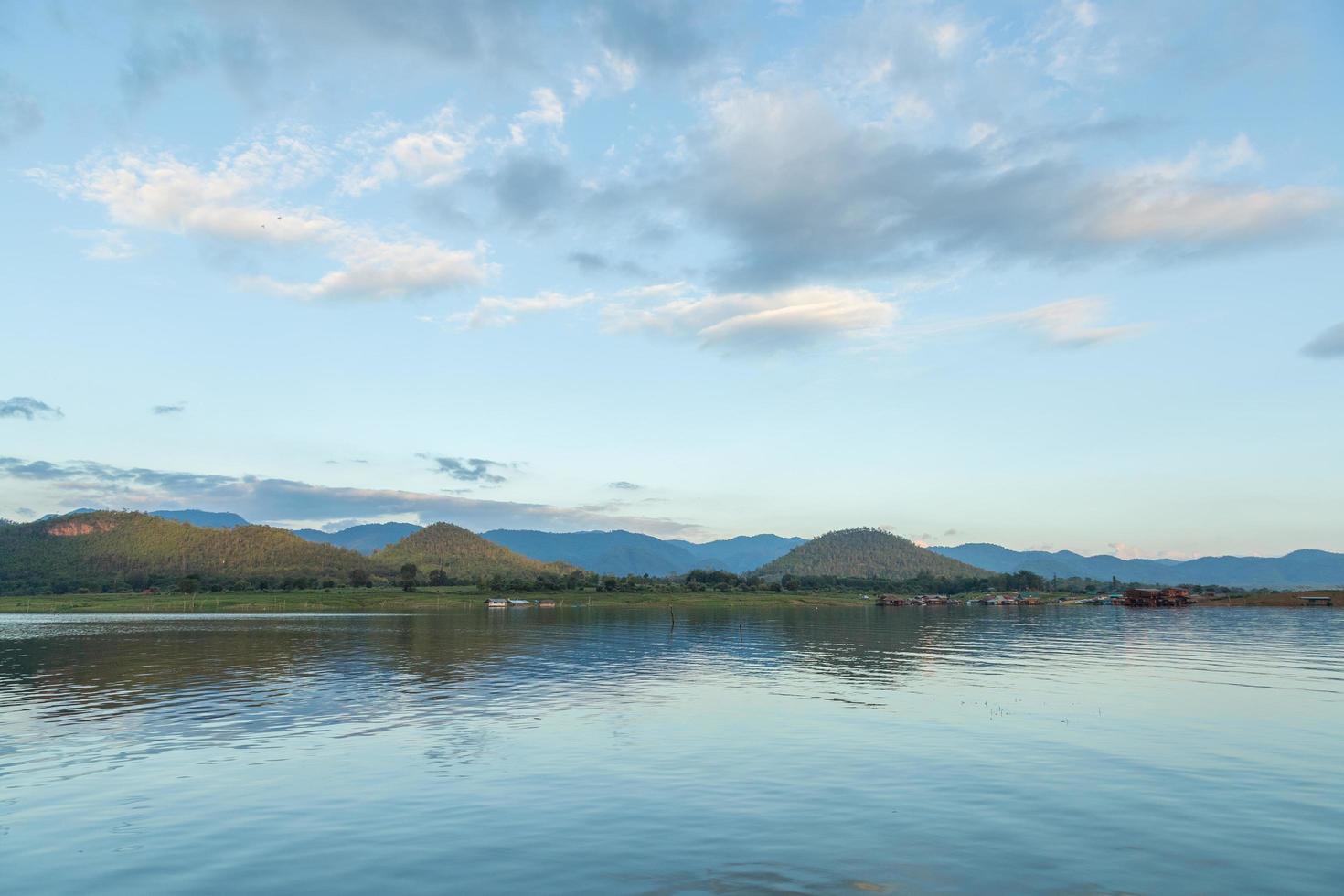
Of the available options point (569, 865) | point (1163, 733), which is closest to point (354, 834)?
point (569, 865)

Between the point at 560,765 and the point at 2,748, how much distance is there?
93.3ft

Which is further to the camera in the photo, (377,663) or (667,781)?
(377,663)

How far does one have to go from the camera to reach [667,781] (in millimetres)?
35781

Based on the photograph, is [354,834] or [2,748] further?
[2,748]

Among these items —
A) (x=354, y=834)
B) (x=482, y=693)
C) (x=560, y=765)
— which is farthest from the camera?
(x=482, y=693)

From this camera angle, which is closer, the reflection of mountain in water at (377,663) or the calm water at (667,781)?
the calm water at (667,781)

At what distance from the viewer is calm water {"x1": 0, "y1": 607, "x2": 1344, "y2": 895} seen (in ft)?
79.4

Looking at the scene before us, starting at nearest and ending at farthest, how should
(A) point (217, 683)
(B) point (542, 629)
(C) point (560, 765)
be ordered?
(C) point (560, 765) → (A) point (217, 683) → (B) point (542, 629)

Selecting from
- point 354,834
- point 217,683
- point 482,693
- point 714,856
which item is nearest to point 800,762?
point 714,856

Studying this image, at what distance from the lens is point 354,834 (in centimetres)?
2772

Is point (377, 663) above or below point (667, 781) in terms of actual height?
below

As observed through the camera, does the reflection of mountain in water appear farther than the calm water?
Yes

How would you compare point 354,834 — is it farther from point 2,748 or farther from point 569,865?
point 2,748

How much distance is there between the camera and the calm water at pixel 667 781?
79.4ft
